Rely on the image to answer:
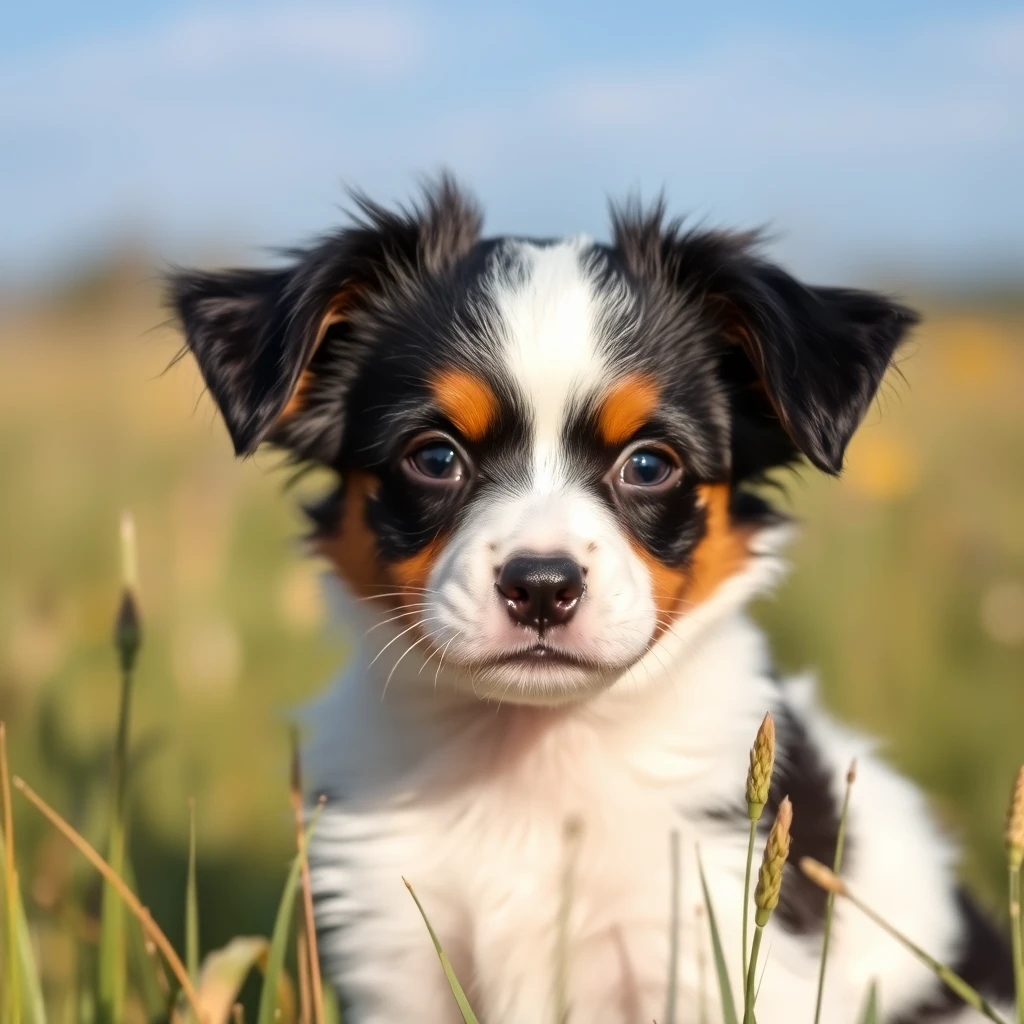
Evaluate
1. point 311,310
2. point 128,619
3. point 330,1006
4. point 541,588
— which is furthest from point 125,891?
point 311,310

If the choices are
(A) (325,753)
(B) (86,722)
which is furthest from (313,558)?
(B) (86,722)

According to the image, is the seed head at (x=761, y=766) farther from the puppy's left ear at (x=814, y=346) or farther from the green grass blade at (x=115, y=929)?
the green grass blade at (x=115, y=929)

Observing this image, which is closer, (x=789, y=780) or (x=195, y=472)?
(x=789, y=780)

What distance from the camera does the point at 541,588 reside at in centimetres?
248

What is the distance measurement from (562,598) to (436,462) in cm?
53

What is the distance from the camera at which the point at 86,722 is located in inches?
199

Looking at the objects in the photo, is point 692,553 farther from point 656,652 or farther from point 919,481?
point 919,481

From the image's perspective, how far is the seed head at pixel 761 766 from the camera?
1668 millimetres

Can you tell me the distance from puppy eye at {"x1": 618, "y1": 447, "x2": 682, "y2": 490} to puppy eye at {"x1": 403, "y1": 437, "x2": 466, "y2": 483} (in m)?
0.34

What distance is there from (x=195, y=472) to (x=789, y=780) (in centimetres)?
556

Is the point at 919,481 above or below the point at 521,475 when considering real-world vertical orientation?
below

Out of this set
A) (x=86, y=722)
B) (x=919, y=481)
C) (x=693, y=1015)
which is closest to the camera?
(x=693, y=1015)

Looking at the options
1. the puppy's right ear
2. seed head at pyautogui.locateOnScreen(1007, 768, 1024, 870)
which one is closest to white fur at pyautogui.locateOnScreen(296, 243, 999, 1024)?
the puppy's right ear

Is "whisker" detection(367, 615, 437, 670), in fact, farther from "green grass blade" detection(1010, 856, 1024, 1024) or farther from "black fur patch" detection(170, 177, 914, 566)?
"green grass blade" detection(1010, 856, 1024, 1024)
